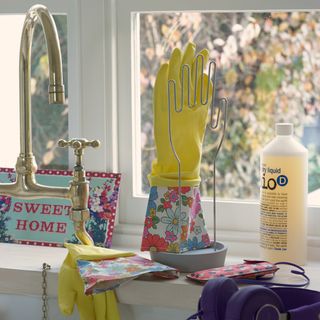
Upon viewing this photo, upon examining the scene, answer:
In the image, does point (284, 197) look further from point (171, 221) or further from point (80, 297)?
point (80, 297)

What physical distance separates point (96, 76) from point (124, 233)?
1.24 feet

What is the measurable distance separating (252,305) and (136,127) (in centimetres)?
92

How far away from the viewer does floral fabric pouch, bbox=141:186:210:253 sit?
1.52m

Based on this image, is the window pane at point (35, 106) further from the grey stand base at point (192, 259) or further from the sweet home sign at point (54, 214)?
the grey stand base at point (192, 259)

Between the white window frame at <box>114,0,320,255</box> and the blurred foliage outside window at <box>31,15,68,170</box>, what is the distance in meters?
0.17

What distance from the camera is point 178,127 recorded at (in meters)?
1.54

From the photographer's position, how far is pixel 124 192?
5.99 ft

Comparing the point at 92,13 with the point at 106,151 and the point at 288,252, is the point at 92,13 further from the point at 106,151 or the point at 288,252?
the point at 288,252

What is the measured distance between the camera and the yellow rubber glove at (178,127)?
1533 mm

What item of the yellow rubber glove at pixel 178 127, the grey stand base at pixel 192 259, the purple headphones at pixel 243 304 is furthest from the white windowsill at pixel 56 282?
the purple headphones at pixel 243 304

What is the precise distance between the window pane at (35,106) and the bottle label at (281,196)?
560 mm

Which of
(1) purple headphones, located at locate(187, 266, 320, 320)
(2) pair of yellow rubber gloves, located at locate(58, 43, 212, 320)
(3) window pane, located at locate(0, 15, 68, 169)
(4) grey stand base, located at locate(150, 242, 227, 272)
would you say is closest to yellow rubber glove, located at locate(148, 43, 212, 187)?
(2) pair of yellow rubber gloves, located at locate(58, 43, 212, 320)

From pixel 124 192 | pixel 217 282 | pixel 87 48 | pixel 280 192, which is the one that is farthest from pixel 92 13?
pixel 217 282

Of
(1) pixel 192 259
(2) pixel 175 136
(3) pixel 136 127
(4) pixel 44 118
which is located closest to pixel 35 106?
(4) pixel 44 118
